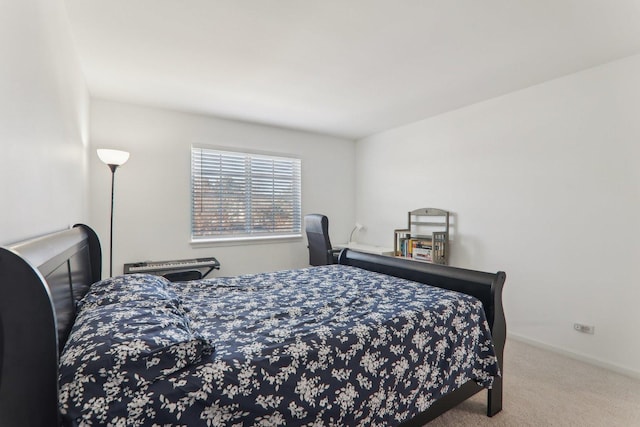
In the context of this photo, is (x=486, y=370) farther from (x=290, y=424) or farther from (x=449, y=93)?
(x=449, y=93)

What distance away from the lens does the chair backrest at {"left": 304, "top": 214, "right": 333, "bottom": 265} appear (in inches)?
134

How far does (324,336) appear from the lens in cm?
131

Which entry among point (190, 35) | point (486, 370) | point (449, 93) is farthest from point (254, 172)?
point (486, 370)

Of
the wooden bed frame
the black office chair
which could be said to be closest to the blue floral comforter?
the wooden bed frame

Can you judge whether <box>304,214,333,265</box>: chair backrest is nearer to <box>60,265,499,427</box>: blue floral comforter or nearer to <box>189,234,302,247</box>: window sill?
<box>189,234,302,247</box>: window sill

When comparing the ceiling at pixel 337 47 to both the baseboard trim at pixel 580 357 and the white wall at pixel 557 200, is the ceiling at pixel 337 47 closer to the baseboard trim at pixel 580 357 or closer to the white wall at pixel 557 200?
the white wall at pixel 557 200

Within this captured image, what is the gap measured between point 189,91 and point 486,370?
3343 mm

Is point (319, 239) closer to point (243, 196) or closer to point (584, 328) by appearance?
point (243, 196)

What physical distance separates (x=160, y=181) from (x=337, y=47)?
2.52m

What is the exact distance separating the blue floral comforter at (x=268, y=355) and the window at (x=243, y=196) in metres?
1.91

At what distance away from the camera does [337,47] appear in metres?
2.20

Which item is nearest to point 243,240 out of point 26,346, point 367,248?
point 367,248

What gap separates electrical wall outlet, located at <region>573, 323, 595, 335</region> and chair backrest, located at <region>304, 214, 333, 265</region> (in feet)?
7.53

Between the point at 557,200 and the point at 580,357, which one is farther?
the point at 557,200
